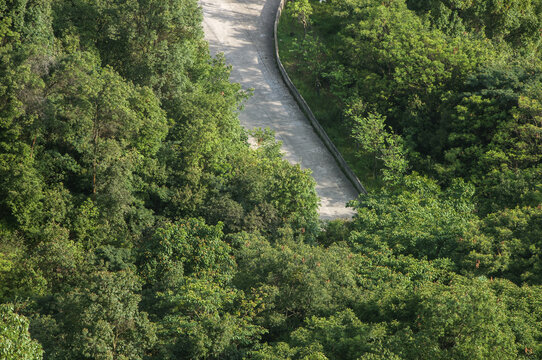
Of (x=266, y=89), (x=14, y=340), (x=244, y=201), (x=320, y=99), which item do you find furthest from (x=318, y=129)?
(x=14, y=340)

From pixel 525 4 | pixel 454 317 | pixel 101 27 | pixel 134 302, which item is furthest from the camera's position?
pixel 525 4

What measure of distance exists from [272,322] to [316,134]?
2671 cm

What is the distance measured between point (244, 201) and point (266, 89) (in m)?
18.2

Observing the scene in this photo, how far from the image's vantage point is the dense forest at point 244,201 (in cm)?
3198

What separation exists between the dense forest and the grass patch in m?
0.57

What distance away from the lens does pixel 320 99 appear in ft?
206

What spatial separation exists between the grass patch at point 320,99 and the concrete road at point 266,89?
104 centimetres

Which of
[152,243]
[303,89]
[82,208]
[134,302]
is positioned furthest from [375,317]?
[303,89]

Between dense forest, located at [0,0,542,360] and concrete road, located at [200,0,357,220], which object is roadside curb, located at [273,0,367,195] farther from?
dense forest, located at [0,0,542,360]

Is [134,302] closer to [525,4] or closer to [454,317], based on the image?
[454,317]

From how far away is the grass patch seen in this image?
57156 mm

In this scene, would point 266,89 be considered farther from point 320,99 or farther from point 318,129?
point 318,129

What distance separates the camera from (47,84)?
145ft

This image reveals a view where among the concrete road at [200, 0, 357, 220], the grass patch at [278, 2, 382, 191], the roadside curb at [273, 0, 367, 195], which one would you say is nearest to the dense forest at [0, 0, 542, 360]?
the grass patch at [278, 2, 382, 191]
